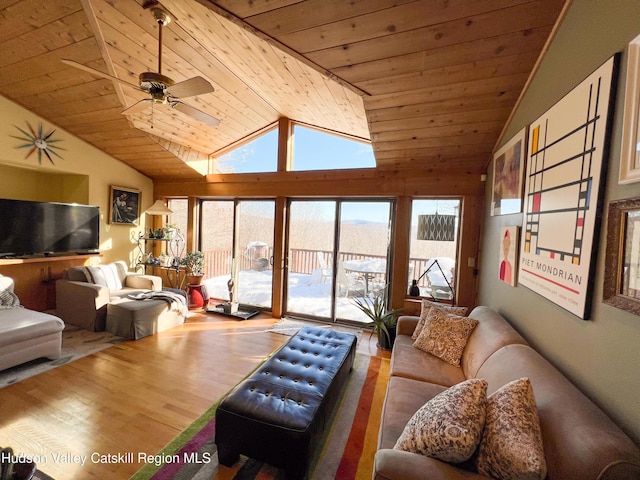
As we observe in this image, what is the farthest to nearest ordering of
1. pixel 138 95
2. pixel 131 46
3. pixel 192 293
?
pixel 192 293
pixel 138 95
pixel 131 46

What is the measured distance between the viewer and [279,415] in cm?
158

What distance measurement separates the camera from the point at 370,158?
391 cm

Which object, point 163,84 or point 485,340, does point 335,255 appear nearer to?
point 485,340

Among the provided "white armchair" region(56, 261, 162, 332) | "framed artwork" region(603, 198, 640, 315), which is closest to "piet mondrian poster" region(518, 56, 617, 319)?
"framed artwork" region(603, 198, 640, 315)

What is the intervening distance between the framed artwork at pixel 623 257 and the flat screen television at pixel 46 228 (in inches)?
230

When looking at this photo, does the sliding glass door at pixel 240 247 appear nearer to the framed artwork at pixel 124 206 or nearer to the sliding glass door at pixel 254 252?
the sliding glass door at pixel 254 252

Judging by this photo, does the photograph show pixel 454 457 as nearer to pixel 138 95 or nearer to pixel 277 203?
pixel 277 203

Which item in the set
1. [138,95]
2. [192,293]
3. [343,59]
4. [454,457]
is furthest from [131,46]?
[454,457]

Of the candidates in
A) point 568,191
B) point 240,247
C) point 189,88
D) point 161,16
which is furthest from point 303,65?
point 240,247

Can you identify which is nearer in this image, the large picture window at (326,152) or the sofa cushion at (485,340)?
the sofa cushion at (485,340)

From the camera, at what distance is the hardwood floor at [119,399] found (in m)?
1.75

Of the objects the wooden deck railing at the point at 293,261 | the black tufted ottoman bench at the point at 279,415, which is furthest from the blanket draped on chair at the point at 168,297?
the black tufted ottoman bench at the point at 279,415

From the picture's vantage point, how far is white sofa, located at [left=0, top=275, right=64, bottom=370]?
246cm

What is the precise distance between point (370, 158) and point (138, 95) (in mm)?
3086
